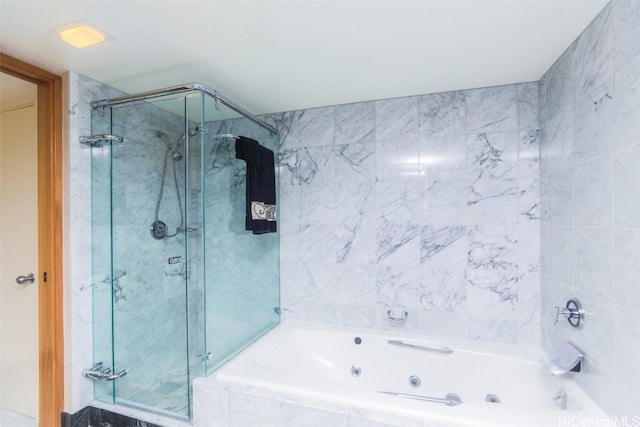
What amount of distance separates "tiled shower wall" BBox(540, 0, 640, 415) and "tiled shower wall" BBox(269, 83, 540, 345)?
0.75 feet

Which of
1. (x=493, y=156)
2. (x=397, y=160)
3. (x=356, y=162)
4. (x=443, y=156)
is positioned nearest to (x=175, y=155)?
(x=356, y=162)

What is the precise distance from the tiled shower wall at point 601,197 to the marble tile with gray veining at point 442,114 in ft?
1.60

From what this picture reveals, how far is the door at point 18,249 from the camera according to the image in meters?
1.98

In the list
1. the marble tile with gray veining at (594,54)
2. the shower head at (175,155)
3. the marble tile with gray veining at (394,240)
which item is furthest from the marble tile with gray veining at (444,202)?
the shower head at (175,155)

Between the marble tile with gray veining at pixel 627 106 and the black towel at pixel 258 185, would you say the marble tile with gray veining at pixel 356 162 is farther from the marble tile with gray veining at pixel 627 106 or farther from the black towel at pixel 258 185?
the marble tile with gray veining at pixel 627 106

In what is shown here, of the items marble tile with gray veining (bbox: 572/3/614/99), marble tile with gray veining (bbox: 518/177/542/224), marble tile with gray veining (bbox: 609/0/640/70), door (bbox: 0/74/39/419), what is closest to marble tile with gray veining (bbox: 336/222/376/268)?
marble tile with gray veining (bbox: 518/177/542/224)

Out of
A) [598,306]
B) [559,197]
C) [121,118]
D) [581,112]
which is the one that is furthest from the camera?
[121,118]

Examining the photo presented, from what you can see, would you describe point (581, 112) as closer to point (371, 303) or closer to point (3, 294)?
point (371, 303)

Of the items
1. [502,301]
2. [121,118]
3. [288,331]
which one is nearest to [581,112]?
[502,301]

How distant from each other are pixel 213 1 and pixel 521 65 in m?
1.60

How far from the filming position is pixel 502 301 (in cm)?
196

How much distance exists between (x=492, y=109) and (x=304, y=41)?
129cm

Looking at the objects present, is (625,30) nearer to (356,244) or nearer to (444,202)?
(444,202)

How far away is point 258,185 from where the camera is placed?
6.89 ft
